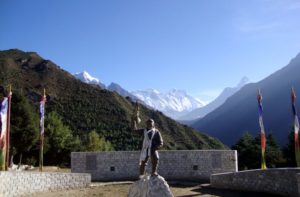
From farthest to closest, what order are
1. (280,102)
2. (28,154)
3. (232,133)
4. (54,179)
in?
(232,133), (280,102), (28,154), (54,179)

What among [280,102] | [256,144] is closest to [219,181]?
[256,144]

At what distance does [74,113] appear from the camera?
72375 millimetres

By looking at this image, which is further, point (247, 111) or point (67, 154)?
point (247, 111)

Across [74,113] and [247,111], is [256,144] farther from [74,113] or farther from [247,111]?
[247,111]

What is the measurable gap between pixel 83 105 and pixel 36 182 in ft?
192

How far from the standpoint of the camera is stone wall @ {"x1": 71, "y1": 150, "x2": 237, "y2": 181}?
24.9m

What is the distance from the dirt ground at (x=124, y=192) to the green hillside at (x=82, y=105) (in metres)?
41.8

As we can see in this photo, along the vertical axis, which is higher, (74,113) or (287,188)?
(74,113)

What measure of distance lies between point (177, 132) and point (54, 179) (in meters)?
67.2

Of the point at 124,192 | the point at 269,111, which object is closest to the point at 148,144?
the point at 124,192

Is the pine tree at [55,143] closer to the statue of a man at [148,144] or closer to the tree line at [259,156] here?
the tree line at [259,156]

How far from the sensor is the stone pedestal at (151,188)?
11820 mm

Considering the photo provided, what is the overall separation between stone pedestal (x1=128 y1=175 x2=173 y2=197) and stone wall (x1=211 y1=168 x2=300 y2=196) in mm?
6953

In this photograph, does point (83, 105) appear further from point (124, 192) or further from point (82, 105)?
point (124, 192)
